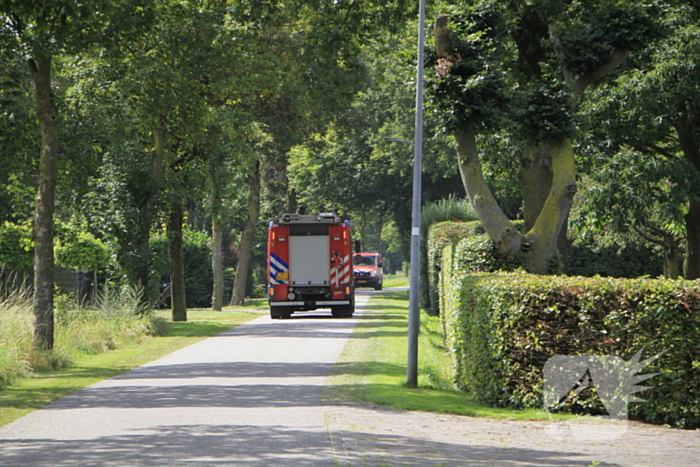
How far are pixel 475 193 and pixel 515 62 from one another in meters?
5.23

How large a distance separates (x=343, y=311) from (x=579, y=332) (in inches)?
759

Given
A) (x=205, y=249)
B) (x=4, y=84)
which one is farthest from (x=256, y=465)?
(x=205, y=249)

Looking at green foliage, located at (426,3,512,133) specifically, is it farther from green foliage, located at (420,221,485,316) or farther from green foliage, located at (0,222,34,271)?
green foliage, located at (0,222,34,271)

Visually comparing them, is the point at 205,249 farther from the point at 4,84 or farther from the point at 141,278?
the point at 4,84

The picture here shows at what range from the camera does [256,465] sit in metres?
7.70

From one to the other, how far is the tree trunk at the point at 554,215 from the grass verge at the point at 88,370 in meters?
7.56

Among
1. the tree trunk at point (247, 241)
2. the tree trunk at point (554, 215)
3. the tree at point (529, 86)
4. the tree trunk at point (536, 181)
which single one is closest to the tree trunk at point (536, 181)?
the tree trunk at point (536, 181)

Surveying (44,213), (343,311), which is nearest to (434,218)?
(343,311)

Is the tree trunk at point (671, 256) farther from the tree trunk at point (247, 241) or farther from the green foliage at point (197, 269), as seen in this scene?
the green foliage at point (197, 269)

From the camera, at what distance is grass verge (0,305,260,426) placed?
1194 centimetres

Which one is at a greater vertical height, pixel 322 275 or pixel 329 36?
pixel 329 36

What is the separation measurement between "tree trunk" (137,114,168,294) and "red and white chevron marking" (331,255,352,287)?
5.83 meters

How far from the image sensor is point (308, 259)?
1107 inches

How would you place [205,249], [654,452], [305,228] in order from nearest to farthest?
1. [654,452]
2. [305,228]
3. [205,249]
